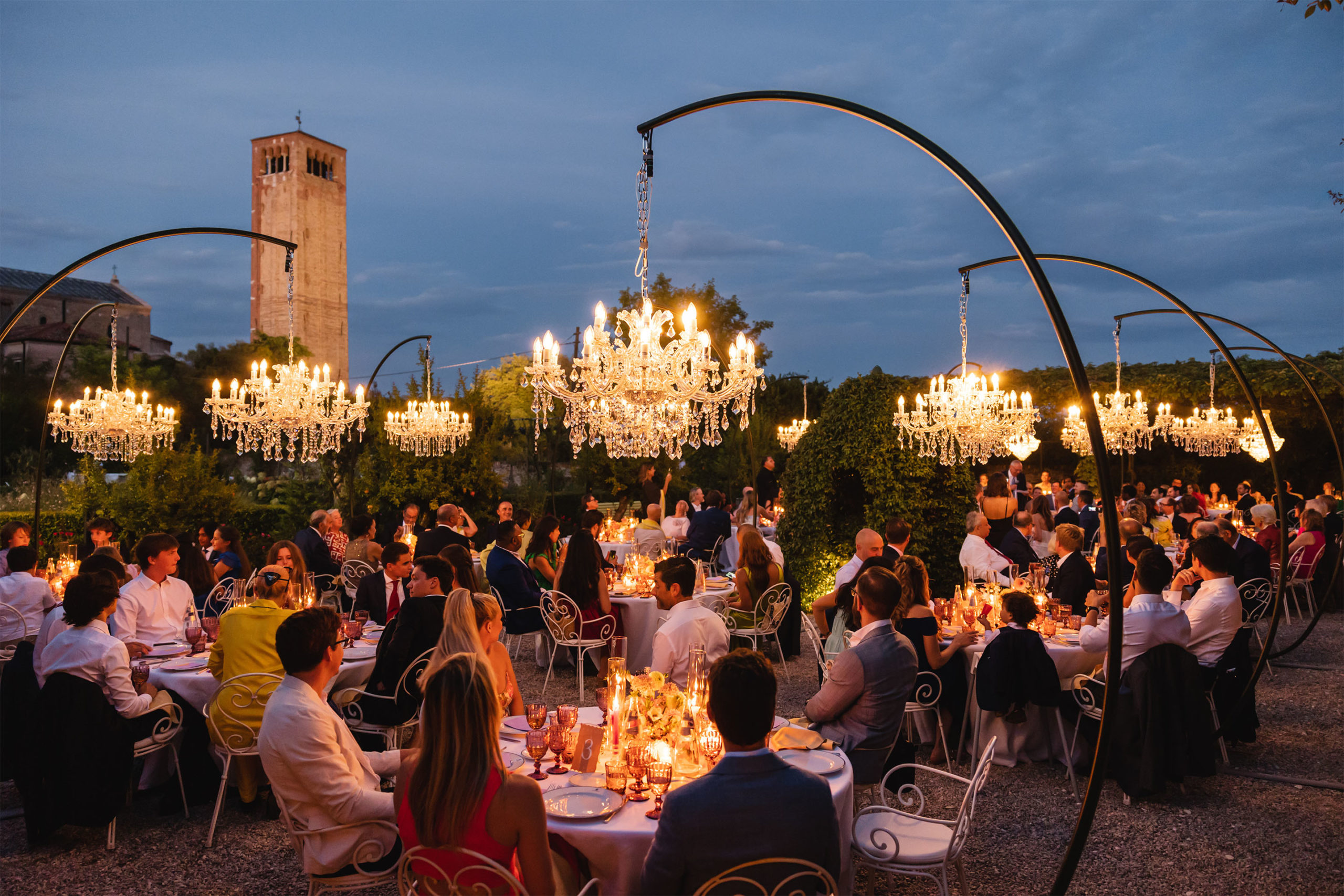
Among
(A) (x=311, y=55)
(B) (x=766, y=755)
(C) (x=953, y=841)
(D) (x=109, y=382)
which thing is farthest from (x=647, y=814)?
(A) (x=311, y=55)

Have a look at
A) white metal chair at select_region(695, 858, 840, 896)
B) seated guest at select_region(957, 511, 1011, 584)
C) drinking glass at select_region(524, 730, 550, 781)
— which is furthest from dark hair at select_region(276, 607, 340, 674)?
seated guest at select_region(957, 511, 1011, 584)

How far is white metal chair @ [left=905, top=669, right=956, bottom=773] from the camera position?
5.14 m

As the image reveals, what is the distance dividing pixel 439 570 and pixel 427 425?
9.02 m

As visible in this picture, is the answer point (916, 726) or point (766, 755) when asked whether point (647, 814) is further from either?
point (916, 726)

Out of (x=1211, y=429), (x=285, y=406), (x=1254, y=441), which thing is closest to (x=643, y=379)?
(x=285, y=406)

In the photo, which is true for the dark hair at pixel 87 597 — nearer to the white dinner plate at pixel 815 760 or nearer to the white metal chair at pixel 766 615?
the white dinner plate at pixel 815 760

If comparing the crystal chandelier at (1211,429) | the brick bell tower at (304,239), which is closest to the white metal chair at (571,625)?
the crystal chandelier at (1211,429)

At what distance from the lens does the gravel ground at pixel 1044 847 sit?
13.1 ft

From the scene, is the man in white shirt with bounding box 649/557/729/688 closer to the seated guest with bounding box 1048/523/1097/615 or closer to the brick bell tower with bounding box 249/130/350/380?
the seated guest with bounding box 1048/523/1097/615

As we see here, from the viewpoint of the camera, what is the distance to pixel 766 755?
2291 millimetres

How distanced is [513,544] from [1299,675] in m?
7.86

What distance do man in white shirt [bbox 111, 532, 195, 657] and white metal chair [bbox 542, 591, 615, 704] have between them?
2798 mm

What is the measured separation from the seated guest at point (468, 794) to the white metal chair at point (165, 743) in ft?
9.39

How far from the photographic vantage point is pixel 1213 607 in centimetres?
542
